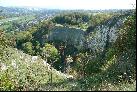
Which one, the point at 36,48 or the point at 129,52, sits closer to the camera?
the point at 129,52

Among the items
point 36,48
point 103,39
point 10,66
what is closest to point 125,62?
point 10,66

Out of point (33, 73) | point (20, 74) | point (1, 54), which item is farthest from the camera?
point (1, 54)

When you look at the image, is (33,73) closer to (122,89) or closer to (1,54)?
(1,54)

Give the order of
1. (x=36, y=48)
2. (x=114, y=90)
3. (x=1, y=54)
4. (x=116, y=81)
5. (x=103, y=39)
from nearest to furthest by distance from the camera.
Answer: (x=114, y=90) → (x=116, y=81) → (x=1, y=54) → (x=103, y=39) → (x=36, y=48)

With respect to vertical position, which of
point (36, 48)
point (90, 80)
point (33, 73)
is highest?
point (90, 80)

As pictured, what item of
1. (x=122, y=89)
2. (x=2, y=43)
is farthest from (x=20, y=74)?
(x=122, y=89)

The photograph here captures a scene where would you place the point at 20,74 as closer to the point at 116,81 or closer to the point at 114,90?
the point at 116,81

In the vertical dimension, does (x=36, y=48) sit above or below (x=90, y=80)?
below

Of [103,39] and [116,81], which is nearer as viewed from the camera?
[116,81]

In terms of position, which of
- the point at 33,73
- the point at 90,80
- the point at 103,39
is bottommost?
the point at 103,39
